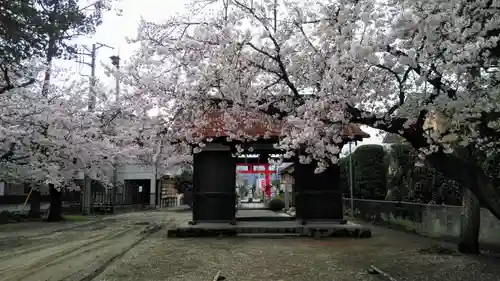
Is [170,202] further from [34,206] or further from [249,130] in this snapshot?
[249,130]

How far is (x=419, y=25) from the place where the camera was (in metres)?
5.82

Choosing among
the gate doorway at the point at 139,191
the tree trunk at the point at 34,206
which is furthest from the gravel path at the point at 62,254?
the gate doorway at the point at 139,191

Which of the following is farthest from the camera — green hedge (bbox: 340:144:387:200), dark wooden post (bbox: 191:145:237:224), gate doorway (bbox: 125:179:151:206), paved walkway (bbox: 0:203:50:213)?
gate doorway (bbox: 125:179:151:206)

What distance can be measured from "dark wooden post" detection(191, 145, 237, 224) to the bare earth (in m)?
1.39

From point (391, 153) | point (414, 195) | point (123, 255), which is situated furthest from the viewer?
point (391, 153)

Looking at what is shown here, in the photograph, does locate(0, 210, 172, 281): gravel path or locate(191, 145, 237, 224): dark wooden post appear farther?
locate(191, 145, 237, 224): dark wooden post

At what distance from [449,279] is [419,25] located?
4701 mm

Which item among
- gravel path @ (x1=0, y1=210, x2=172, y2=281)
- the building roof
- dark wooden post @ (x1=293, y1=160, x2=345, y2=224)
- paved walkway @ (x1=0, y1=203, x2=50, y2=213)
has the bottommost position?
gravel path @ (x1=0, y1=210, x2=172, y2=281)

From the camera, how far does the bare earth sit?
8781 millimetres

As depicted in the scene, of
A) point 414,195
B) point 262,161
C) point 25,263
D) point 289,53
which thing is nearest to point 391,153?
point 414,195

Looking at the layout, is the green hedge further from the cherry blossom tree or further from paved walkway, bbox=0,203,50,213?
paved walkway, bbox=0,203,50,213

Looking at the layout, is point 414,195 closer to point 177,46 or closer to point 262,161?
point 262,161

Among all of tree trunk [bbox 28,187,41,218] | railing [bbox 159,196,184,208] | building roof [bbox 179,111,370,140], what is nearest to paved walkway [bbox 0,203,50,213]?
tree trunk [bbox 28,187,41,218]

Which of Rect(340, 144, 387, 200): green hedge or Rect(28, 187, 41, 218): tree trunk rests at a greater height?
Rect(340, 144, 387, 200): green hedge
